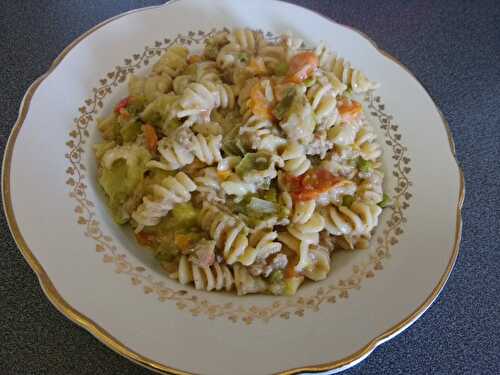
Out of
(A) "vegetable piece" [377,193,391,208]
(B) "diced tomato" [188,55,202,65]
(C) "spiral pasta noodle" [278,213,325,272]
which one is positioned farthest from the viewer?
(B) "diced tomato" [188,55,202,65]

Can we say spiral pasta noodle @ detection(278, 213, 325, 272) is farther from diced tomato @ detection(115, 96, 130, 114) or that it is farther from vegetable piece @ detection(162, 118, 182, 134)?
diced tomato @ detection(115, 96, 130, 114)

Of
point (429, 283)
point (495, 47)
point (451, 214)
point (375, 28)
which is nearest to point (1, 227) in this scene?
point (429, 283)

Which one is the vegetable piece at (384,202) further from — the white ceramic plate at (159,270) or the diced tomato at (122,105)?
the diced tomato at (122,105)

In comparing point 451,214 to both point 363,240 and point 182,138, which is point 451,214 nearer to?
point 363,240

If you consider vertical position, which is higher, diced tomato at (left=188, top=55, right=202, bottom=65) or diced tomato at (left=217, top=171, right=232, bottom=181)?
diced tomato at (left=188, top=55, right=202, bottom=65)

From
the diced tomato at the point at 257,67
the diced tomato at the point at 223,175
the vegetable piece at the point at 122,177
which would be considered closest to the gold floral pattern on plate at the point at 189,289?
the vegetable piece at the point at 122,177

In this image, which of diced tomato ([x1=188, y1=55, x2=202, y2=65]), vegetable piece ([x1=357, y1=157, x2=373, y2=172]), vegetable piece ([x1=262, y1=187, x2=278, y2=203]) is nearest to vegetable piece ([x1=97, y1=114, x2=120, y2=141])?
diced tomato ([x1=188, y1=55, x2=202, y2=65])
